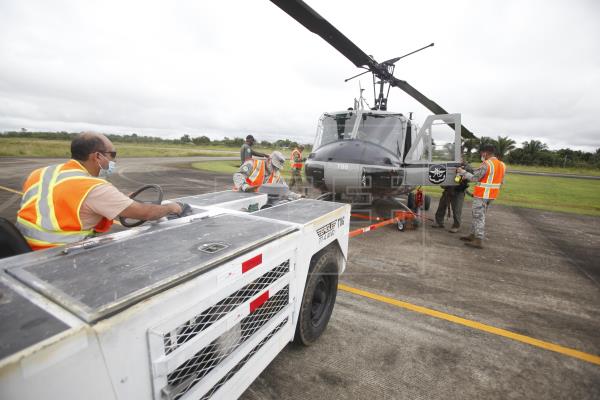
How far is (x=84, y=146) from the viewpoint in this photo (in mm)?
2004

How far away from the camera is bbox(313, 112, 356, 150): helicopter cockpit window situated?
6.66 m

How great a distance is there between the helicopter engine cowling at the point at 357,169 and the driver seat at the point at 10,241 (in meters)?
4.85

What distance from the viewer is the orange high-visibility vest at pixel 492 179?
17.8 feet

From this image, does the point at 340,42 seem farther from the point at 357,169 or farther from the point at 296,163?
the point at 296,163

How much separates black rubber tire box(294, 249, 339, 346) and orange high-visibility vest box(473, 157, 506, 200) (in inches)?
173

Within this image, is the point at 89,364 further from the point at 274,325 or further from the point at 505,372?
the point at 505,372

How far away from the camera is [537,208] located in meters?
9.92

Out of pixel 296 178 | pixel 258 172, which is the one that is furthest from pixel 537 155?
pixel 258 172

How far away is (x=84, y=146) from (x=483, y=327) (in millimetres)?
4151

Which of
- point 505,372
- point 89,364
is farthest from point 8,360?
point 505,372

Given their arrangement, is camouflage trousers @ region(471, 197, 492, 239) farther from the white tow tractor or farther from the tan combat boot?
the white tow tractor

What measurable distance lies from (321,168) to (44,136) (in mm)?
102619

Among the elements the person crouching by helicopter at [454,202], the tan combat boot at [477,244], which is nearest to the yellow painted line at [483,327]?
the tan combat boot at [477,244]

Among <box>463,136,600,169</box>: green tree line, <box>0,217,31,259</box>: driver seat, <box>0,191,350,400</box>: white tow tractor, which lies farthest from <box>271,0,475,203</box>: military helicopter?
<box>463,136,600,169</box>: green tree line
